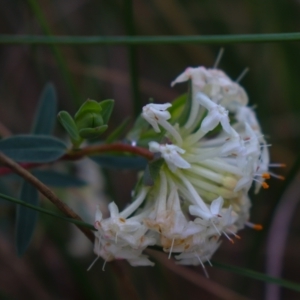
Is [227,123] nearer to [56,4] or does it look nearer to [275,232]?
[275,232]

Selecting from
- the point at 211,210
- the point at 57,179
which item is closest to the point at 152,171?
the point at 211,210

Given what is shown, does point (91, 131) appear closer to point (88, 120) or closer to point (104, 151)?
point (88, 120)

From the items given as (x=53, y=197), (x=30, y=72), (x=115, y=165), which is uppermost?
(x=30, y=72)

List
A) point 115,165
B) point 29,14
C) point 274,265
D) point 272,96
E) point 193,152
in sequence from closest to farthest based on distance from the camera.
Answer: point 193,152 → point 115,165 → point 274,265 → point 29,14 → point 272,96

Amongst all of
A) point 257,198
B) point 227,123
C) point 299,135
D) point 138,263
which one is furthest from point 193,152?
point 299,135

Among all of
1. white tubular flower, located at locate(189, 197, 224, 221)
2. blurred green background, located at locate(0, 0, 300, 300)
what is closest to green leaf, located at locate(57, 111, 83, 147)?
white tubular flower, located at locate(189, 197, 224, 221)

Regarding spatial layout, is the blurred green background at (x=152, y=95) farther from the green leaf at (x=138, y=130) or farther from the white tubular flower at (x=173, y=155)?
the white tubular flower at (x=173, y=155)

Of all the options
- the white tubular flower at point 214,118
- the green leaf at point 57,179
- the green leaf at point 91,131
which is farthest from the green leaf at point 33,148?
the white tubular flower at point 214,118
